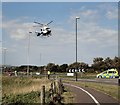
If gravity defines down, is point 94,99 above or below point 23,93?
above

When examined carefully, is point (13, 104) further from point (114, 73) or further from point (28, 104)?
point (114, 73)

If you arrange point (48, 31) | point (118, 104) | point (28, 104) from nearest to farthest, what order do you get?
1. point (118, 104)
2. point (28, 104)
3. point (48, 31)

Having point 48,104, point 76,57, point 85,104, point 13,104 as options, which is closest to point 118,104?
point 85,104

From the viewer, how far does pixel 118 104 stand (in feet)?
50.9

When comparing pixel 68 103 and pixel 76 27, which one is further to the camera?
pixel 76 27

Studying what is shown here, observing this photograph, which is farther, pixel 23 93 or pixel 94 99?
pixel 23 93

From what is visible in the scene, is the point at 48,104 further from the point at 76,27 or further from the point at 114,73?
the point at 114,73

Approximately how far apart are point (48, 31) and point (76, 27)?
221 inches

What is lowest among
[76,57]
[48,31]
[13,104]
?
[13,104]

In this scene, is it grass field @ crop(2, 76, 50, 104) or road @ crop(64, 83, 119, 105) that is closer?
road @ crop(64, 83, 119, 105)

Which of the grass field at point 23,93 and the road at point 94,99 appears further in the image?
the grass field at point 23,93

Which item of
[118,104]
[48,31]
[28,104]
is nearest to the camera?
[118,104]

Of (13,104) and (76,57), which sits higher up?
(76,57)

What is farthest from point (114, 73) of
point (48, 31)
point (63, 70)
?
point (63, 70)
